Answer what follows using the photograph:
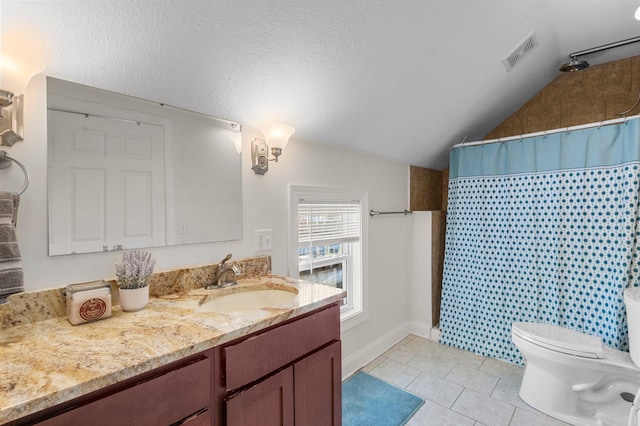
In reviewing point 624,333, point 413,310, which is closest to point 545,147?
point 624,333

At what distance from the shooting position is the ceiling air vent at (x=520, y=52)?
1.94 metres

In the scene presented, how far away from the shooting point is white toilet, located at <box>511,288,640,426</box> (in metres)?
1.73

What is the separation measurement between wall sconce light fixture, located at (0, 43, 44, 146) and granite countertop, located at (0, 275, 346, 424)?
25.2 inches

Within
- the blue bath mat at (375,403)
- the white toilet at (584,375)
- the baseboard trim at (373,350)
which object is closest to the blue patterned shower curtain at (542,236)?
the white toilet at (584,375)

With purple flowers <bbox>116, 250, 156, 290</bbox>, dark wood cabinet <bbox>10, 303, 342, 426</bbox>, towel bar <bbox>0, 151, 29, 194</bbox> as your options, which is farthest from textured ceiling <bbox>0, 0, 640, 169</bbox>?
dark wood cabinet <bbox>10, 303, 342, 426</bbox>

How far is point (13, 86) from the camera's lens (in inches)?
36.4

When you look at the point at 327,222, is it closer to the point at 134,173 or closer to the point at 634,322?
the point at 134,173

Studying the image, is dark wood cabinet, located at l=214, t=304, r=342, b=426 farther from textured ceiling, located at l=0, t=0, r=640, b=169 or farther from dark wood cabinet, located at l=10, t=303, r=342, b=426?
textured ceiling, located at l=0, t=0, r=640, b=169

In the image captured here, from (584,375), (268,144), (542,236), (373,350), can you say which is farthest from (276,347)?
(542,236)

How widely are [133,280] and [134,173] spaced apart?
18.0 inches

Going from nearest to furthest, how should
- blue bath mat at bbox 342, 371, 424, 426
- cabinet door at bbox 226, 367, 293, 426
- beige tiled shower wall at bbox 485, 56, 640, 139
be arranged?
cabinet door at bbox 226, 367, 293, 426
blue bath mat at bbox 342, 371, 424, 426
beige tiled shower wall at bbox 485, 56, 640, 139

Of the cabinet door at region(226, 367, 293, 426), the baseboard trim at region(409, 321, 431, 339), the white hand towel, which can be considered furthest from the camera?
the baseboard trim at region(409, 321, 431, 339)

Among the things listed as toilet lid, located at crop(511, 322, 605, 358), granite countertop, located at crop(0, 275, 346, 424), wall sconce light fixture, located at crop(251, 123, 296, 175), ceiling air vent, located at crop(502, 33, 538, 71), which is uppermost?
ceiling air vent, located at crop(502, 33, 538, 71)

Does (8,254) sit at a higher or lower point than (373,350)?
higher
